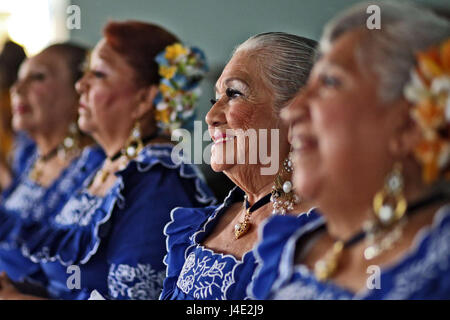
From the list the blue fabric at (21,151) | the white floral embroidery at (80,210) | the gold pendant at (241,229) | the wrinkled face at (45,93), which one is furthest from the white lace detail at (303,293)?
the blue fabric at (21,151)

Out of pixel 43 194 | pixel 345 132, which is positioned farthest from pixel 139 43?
pixel 345 132

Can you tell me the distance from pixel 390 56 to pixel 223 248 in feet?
2.20

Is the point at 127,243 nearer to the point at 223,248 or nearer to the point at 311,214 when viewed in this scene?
the point at 223,248

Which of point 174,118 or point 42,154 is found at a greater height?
point 174,118

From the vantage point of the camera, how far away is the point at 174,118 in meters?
2.15

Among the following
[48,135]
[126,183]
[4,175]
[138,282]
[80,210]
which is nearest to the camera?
[138,282]

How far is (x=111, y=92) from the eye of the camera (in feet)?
7.16

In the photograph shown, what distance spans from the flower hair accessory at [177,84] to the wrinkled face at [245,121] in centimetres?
60

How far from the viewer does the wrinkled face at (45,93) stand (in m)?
2.79

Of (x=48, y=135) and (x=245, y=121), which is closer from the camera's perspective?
(x=245, y=121)

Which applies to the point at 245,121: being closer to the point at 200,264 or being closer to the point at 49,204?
the point at 200,264

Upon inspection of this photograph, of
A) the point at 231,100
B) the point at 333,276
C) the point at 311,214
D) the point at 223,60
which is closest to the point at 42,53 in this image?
the point at 223,60

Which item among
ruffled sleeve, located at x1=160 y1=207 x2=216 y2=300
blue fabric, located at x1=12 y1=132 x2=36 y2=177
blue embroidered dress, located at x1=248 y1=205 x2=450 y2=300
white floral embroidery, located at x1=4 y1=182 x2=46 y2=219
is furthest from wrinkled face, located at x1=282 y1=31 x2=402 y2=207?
blue fabric, located at x1=12 y1=132 x2=36 y2=177

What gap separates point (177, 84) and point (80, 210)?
512mm
